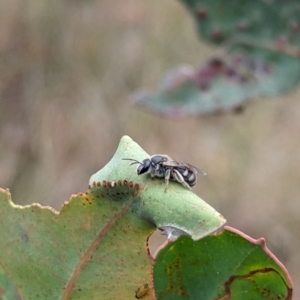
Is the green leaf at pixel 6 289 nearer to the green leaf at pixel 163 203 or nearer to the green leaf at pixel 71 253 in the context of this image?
the green leaf at pixel 71 253

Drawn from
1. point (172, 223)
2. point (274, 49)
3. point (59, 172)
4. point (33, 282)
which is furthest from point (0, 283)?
point (59, 172)

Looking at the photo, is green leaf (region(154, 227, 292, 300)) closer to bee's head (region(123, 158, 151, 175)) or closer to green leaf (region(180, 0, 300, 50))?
bee's head (region(123, 158, 151, 175))

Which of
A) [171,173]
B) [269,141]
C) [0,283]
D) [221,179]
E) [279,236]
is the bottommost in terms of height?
[0,283]

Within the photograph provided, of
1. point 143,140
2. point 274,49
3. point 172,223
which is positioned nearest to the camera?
point 172,223

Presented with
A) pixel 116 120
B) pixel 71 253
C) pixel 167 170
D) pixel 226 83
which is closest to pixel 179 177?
pixel 167 170

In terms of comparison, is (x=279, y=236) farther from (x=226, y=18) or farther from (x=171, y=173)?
(x=171, y=173)

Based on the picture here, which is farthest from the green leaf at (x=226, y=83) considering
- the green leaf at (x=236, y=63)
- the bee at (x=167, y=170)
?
the bee at (x=167, y=170)

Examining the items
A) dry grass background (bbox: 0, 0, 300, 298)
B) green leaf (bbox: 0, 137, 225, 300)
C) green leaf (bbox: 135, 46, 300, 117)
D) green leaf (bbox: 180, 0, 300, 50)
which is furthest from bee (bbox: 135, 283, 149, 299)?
dry grass background (bbox: 0, 0, 300, 298)
